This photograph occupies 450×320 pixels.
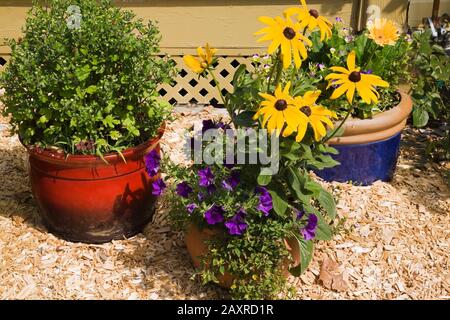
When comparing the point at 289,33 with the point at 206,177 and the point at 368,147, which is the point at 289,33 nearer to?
the point at 206,177

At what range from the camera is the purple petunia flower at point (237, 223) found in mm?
2516

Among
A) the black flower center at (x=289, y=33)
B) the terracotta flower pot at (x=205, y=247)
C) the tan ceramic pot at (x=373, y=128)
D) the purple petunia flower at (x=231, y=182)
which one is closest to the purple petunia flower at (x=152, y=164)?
the terracotta flower pot at (x=205, y=247)

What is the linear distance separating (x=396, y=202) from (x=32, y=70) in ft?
6.94

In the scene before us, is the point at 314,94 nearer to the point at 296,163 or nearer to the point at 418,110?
the point at 296,163

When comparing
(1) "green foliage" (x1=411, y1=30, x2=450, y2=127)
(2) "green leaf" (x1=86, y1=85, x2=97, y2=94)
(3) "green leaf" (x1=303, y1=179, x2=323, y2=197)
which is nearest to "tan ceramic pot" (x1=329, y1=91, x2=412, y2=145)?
(1) "green foliage" (x1=411, y1=30, x2=450, y2=127)

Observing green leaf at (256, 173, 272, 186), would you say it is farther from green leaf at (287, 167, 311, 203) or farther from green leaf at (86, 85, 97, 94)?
green leaf at (86, 85, 97, 94)

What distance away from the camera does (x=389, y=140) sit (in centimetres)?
360

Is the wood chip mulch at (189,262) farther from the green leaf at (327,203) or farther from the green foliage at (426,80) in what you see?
the green foliage at (426,80)

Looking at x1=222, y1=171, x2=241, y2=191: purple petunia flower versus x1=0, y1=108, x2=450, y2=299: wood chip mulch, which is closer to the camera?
x1=222, y1=171, x2=241, y2=191: purple petunia flower

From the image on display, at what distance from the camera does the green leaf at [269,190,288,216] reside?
8.44ft

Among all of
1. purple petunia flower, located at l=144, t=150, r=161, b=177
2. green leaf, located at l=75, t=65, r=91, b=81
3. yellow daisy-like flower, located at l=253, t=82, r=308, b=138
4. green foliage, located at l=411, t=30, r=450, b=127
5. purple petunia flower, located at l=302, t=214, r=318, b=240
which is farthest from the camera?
green foliage, located at l=411, t=30, r=450, b=127

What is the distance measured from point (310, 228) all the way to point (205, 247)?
48 cm

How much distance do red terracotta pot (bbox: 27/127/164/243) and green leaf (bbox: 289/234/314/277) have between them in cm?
87

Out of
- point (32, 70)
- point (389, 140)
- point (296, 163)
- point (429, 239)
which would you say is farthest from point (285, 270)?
point (32, 70)
